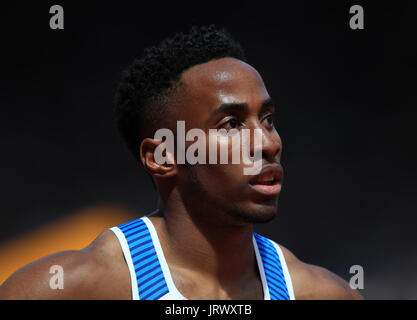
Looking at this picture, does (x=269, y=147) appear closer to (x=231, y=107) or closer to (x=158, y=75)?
(x=231, y=107)

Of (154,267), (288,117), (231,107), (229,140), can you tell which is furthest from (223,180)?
(288,117)

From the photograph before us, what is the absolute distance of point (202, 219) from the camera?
1892 millimetres

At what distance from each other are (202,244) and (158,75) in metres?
0.61

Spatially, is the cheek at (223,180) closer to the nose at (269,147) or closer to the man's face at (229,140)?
the man's face at (229,140)

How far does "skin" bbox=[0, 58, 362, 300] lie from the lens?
174cm

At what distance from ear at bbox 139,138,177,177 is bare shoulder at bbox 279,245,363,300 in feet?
2.01

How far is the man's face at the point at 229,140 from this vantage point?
1775 mm

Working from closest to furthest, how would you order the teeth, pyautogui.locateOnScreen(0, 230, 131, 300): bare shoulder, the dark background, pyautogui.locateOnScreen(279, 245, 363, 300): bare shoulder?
A: pyautogui.locateOnScreen(0, 230, 131, 300): bare shoulder, the teeth, pyautogui.locateOnScreen(279, 245, 363, 300): bare shoulder, the dark background

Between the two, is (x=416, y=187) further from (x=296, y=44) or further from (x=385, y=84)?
(x=296, y=44)

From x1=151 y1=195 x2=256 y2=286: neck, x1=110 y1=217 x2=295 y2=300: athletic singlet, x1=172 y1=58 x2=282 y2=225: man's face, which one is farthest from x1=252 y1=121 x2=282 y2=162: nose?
x1=110 y1=217 x2=295 y2=300: athletic singlet

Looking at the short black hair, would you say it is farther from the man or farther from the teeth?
the teeth

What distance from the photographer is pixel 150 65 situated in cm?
199
